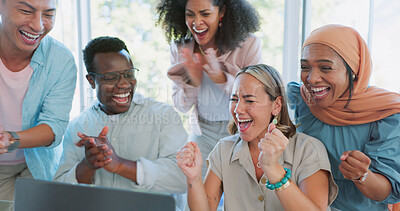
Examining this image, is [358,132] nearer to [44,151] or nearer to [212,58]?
[212,58]

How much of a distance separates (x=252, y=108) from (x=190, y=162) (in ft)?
0.93

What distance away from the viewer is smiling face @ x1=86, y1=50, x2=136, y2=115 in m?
1.56

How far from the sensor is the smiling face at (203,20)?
1640 mm

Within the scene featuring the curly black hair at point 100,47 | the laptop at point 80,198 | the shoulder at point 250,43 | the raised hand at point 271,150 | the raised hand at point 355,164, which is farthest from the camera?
the shoulder at point 250,43

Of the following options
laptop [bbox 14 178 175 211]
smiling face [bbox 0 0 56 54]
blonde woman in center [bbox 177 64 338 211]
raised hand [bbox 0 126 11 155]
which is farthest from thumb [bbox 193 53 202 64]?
laptop [bbox 14 178 175 211]

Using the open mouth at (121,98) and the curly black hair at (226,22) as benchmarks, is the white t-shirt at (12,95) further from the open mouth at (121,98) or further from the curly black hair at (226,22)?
the curly black hair at (226,22)

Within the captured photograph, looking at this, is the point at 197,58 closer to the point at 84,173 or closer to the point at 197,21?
the point at 197,21

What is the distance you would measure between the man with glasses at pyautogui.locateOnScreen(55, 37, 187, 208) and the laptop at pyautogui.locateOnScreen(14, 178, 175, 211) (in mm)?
753

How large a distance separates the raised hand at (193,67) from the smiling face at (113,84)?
0.27 m

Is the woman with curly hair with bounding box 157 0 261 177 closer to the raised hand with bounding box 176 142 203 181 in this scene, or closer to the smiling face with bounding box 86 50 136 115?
the smiling face with bounding box 86 50 136 115

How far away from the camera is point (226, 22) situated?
167 cm

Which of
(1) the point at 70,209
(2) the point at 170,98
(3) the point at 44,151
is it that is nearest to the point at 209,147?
(2) the point at 170,98

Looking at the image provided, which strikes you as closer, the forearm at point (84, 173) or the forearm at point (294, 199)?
the forearm at point (294, 199)

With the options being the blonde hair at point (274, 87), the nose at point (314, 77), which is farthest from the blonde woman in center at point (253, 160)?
the nose at point (314, 77)
